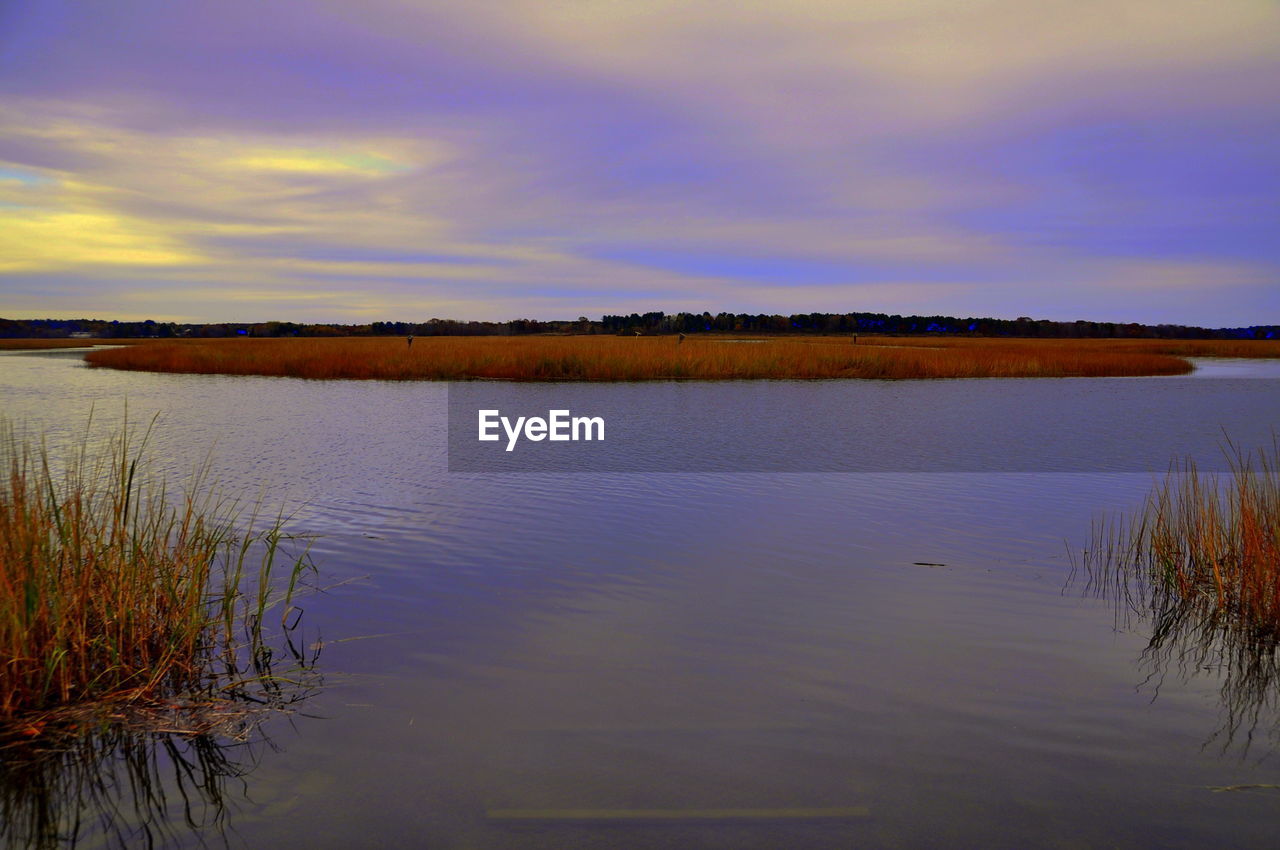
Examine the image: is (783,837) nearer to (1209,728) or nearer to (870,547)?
(1209,728)

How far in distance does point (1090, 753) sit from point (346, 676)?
14.0 ft

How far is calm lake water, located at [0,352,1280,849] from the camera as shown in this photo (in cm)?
382

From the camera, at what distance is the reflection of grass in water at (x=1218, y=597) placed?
213 inches

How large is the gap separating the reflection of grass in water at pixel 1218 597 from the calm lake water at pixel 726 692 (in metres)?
0.18

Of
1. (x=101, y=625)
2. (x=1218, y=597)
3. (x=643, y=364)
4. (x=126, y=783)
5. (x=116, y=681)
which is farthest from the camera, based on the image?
(x=643, y=364)

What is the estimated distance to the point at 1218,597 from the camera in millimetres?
6551

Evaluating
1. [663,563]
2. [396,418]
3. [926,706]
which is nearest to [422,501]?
[663,563]

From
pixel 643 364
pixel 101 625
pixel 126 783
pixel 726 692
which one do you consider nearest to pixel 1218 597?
pixel 726 692

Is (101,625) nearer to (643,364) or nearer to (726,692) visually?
(726,692)

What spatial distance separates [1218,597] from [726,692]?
164 inches

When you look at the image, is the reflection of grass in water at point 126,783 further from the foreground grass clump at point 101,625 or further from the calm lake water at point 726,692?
the foreground grass clump at point 101,625

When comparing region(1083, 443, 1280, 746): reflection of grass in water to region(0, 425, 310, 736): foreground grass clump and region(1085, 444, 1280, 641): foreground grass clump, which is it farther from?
region(0, 425, 310, 736): foreground grass clump

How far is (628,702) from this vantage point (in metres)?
4.98

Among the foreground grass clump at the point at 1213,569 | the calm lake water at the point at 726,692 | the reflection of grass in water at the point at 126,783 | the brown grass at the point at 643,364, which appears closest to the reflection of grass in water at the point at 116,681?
the reflection of grass in water at the point at 126,783
